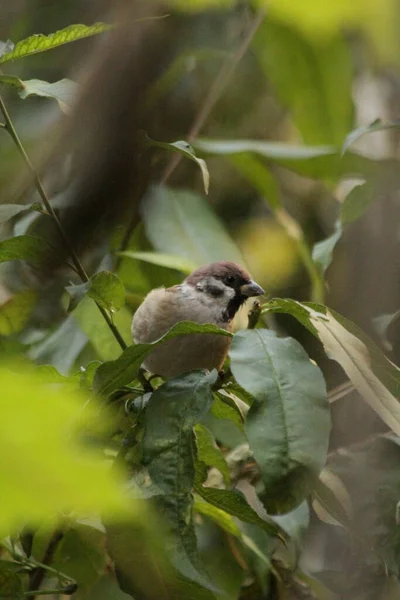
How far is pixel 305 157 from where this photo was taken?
99.6 inches

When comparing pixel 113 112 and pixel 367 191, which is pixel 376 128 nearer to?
pixel 367 191

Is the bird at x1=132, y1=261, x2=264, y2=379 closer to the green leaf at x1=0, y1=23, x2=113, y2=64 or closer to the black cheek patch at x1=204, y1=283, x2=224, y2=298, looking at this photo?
the black cheek patch at x1=204, y1=283, x2=224, y2=298

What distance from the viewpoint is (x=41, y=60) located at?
9.32ft

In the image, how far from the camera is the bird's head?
2447 mm

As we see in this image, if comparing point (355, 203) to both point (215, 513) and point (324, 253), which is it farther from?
point (215, 513)

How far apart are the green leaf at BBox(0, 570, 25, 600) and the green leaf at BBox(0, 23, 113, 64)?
89 cm

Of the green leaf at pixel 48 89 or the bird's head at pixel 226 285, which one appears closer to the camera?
the green leaf at pixel 48 89

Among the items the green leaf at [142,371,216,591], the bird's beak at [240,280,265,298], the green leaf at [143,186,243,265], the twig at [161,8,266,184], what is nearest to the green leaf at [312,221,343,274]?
the bird's beak at [240,280,265,298]

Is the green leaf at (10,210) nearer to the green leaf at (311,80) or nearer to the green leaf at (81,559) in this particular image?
the green leaf at (81,559)

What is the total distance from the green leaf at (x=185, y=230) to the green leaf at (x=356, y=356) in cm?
118

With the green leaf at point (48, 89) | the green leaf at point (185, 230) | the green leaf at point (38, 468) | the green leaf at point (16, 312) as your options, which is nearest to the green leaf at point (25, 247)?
the green leaf at point (48, 89)

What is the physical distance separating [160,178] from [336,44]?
827mm

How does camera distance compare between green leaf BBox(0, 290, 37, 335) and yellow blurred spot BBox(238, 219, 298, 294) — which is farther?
yellow blurred spot BBox(238, 219, 298, 294)

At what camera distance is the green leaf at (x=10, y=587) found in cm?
140
